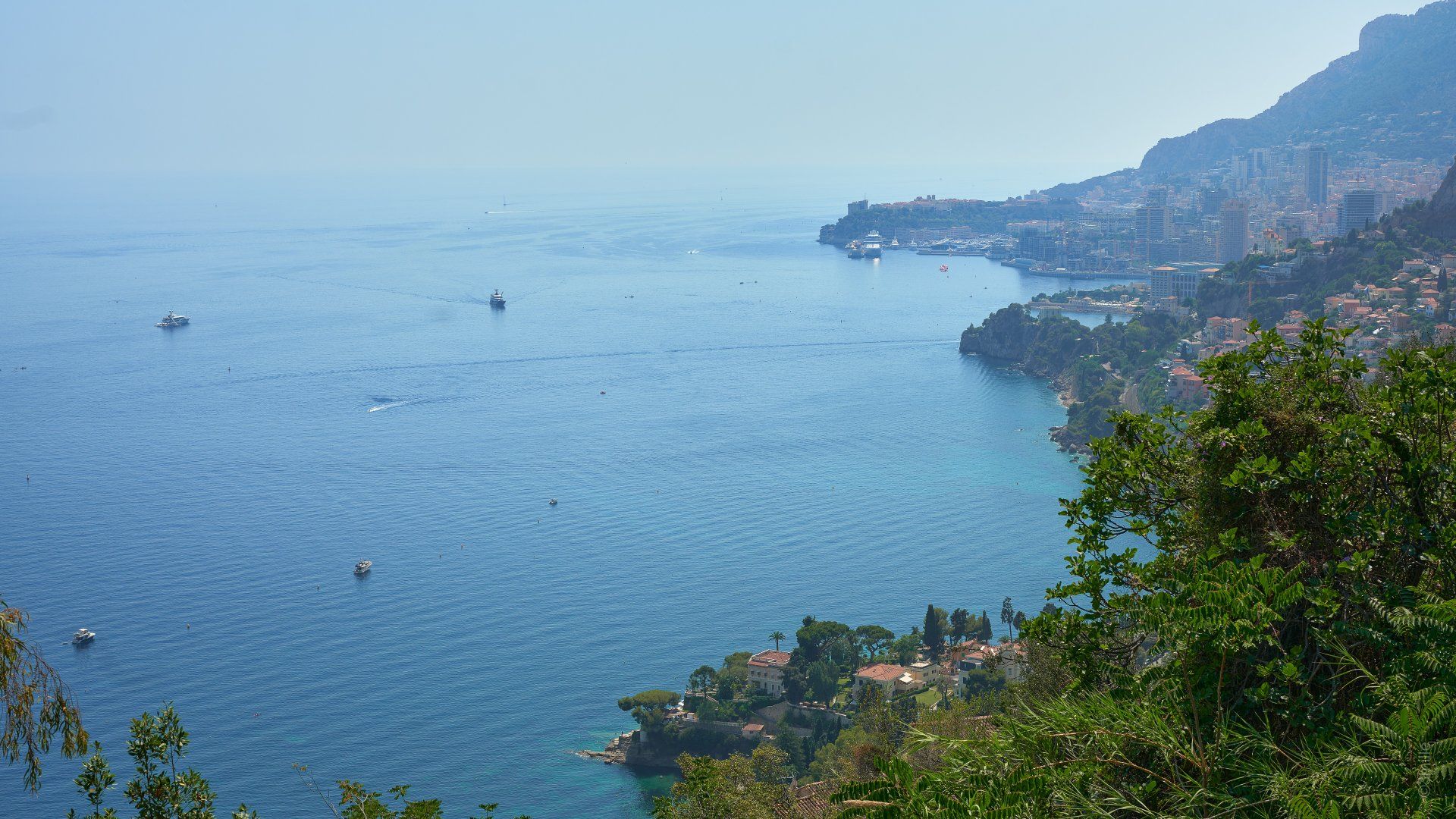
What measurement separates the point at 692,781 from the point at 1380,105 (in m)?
86.7

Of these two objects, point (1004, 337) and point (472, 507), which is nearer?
point (472, 507)

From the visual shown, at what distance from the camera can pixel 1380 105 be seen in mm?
77125

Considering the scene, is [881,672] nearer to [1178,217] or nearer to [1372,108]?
[1178,217]

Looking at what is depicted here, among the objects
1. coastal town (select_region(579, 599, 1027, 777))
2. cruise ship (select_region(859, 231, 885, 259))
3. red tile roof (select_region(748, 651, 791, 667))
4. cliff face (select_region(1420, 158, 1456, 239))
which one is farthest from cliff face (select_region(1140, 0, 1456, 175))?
red tile roof (select_region(748, 651, 791, 667))

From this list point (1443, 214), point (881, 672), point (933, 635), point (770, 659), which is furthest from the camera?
point (1443, 214)

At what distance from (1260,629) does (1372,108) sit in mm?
88212

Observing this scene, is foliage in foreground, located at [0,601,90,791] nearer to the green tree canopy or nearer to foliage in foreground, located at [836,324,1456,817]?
foliage in foreground, located at [836,324,1456,817]

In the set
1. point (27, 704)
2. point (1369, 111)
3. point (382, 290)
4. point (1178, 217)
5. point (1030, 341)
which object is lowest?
point (1030, 341)

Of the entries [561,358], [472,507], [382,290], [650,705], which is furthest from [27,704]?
[382,290]

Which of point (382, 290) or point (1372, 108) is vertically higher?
point (1372, 108)

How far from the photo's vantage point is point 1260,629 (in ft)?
8.11

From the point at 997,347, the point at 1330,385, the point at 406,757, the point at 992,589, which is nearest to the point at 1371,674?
the point at 1330,385

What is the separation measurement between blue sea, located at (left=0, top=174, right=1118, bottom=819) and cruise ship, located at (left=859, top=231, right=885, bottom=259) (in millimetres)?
16232

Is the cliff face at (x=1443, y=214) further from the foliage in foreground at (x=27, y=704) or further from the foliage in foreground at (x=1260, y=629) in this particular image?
the foliage in foreground at (x=27, y=704)
